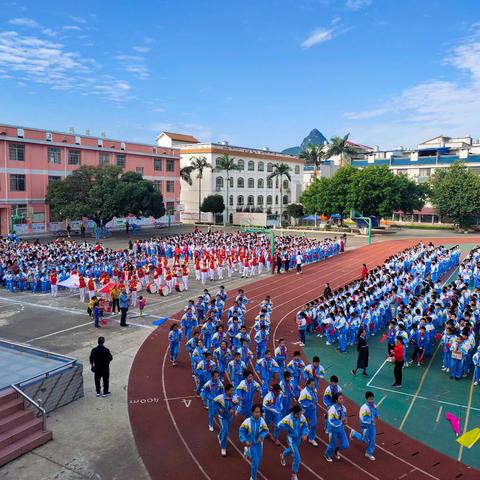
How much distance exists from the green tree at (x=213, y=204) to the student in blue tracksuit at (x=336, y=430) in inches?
2072

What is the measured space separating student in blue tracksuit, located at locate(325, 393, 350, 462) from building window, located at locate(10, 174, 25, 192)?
127 ft

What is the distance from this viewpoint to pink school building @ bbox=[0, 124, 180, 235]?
128 ft

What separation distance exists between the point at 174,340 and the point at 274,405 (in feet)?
14.6

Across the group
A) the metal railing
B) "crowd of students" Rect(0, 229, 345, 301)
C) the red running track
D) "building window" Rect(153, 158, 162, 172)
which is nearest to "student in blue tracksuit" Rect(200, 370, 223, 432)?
the red running track

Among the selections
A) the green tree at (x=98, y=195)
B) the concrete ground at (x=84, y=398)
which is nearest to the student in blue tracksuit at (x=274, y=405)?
the concrete ground at (x=84, y=398)

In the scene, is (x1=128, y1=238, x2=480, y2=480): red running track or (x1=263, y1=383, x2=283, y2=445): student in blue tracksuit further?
(x1=263, y1=383, x2=283, y2=445): student in blue tracksuit

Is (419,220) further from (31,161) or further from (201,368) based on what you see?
(201,368)

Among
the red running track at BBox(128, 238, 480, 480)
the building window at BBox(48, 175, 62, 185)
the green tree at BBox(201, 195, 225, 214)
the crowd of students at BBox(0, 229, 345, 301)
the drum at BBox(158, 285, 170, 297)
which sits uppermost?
the building window at BBox(48, 175, 62, 185)

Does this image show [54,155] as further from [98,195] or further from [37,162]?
[98,195]

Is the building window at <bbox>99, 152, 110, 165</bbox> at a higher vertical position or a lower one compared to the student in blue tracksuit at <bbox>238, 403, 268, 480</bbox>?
higher

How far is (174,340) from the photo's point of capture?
1225 cm

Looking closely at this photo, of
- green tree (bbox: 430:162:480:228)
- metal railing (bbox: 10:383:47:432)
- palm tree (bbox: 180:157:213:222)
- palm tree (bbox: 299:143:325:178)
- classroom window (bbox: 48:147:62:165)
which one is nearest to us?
metal railing (bbox: 10:383:47:432)

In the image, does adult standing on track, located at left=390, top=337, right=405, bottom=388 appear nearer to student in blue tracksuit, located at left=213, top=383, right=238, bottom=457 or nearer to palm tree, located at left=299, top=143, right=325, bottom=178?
student in blue tracksuit, located at left=213, top=383, right=238, bottom=457

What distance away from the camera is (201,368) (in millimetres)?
9992
